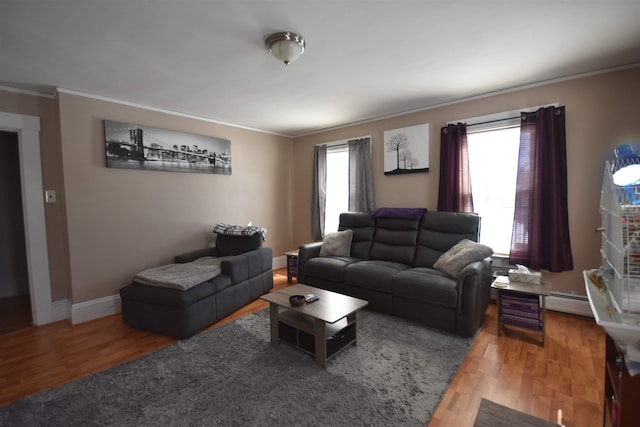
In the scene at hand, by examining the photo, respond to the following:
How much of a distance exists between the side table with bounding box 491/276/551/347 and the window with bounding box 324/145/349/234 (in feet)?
8.50

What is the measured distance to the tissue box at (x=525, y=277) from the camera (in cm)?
259

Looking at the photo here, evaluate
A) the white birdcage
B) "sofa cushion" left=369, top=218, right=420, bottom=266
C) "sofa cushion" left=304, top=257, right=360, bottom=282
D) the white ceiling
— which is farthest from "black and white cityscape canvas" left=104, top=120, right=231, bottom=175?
the white birdcage

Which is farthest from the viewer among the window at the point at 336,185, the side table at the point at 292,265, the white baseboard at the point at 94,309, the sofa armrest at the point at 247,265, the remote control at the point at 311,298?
the window at the point at 336,185

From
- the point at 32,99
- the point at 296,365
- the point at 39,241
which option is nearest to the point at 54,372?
the point at 39,241

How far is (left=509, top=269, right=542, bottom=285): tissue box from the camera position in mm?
2594

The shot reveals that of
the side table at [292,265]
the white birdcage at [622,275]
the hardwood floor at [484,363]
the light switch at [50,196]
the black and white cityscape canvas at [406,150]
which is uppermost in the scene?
the black and white cityscape canvas at [406,150]

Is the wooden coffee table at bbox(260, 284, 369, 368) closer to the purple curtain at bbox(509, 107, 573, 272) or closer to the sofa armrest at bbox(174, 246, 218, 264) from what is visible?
the sofa armrest at bbox(174, 246, 218, 264)

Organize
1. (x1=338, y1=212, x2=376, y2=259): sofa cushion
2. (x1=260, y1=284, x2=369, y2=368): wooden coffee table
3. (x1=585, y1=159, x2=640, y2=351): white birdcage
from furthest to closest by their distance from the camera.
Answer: (x1=338, y1=212, x2=376, y2=259): sofa cushion < (x1=260, y1=284, x2=369, y2=368): wooden coffee table < (x1=585, y1=159, x2=640, y2=351): white birdcage

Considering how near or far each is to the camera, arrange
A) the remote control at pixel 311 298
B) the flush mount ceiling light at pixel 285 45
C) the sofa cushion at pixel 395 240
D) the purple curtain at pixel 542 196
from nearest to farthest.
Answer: the flush mount ceiling light at pixel 285 45 → the remote control at pixel 311 298 → the purple curtain at pixel 542 196 → the sofa cushion at pixel 395 240

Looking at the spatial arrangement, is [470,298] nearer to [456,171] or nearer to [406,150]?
[456,171]

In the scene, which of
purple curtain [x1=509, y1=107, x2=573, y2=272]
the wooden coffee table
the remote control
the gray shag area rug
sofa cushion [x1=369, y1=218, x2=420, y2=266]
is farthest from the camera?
sofa cushion [x1=369, y1=218, x2=420, y2=266]

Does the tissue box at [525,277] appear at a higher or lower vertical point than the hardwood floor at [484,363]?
higher

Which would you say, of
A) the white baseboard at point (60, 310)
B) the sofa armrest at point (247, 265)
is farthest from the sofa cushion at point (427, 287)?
the white baseboard at point (60, 310)

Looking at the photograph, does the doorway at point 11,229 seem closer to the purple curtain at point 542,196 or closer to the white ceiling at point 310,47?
the white ceiling at point 310,47
